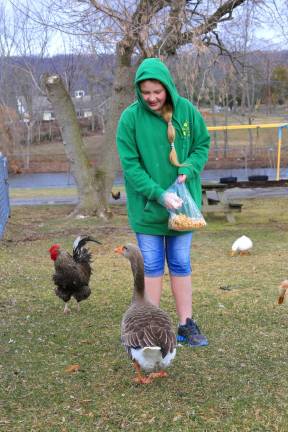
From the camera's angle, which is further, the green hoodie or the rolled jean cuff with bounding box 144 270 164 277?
the rolled jean cuff with bounding box 144 270 164 277

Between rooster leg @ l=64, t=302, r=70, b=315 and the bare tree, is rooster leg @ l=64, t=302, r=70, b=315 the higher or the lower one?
the lower one

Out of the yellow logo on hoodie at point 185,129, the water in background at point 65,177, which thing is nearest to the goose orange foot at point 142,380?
the yellow logo on hoodie at point 185,129

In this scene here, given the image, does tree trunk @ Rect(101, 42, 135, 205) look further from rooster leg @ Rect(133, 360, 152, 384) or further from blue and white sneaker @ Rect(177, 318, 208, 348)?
rooster leg @ Rect(133, 360, 152, 384)

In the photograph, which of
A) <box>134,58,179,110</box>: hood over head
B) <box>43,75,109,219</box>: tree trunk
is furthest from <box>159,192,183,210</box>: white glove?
<box>43,75,109,219</box>: tree trunk

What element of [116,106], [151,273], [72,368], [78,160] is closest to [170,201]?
[151,273]

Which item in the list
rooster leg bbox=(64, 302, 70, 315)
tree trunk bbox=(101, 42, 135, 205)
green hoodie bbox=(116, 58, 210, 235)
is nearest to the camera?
green hoodie bbox=(116, 58, 210, 235)

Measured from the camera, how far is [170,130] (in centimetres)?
433

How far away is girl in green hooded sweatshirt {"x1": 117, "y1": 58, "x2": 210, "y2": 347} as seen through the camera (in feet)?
14.0

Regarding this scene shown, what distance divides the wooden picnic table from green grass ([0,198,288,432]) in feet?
13.6

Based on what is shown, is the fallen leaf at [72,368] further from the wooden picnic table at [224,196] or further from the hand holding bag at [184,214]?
the wooden picnic table at [224,196]

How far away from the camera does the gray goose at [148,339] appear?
3.59 metres

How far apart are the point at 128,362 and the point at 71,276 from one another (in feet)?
6.28

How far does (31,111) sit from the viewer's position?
3472 centimetres

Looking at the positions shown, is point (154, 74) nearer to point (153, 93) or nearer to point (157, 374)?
point (153, 93)
